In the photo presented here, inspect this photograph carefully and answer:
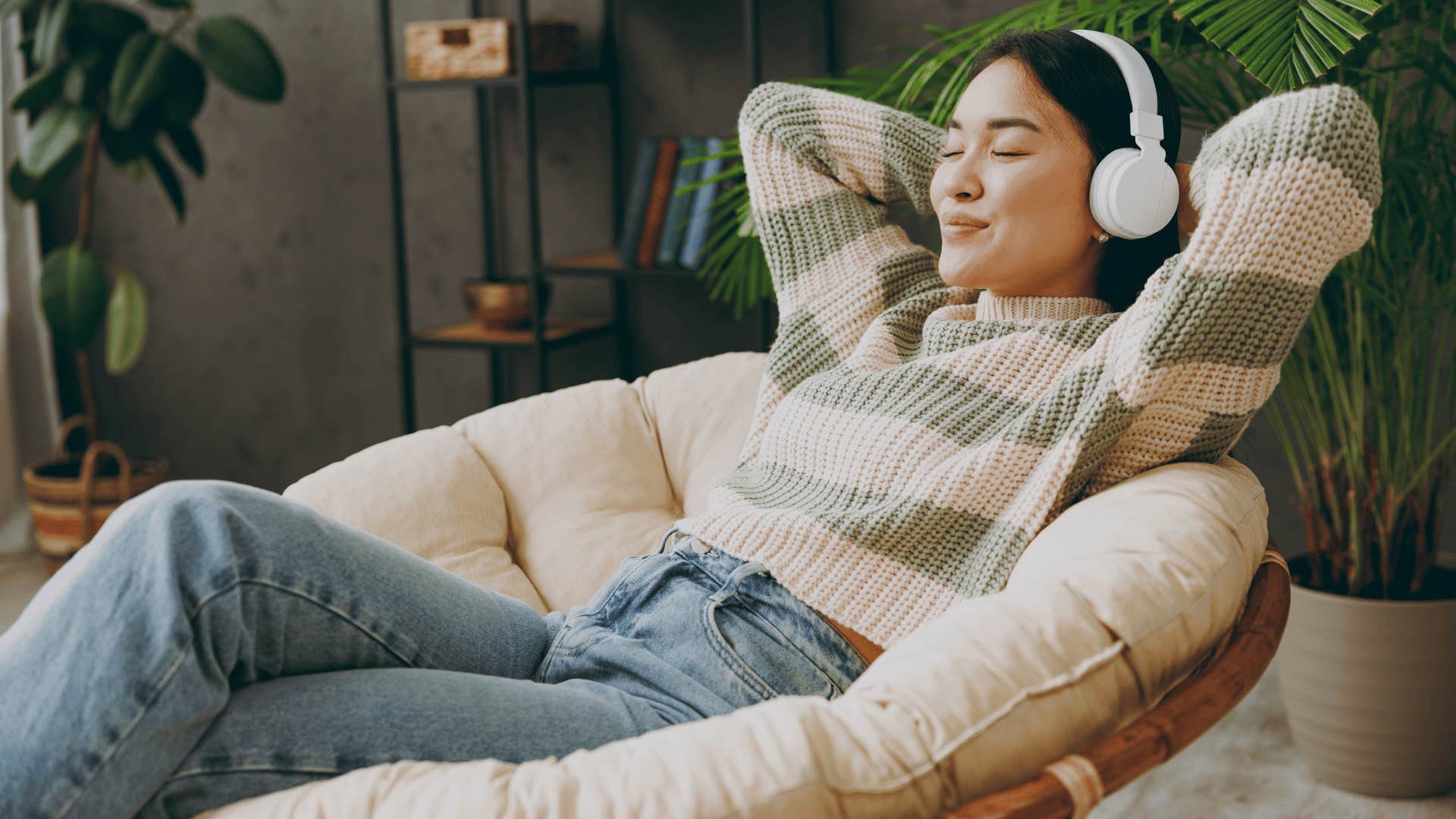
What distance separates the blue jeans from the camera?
0.88 metres

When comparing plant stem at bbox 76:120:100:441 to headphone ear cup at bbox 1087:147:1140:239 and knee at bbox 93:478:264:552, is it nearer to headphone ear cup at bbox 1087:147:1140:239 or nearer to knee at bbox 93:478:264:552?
knee at bbox 93:478:264:552

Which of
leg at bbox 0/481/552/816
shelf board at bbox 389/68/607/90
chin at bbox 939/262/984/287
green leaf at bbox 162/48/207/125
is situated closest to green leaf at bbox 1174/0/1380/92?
chin at bbox 939/262/984/287

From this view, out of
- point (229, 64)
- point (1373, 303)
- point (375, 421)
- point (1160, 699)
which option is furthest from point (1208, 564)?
point (375, 421)

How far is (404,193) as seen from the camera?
2947 mm

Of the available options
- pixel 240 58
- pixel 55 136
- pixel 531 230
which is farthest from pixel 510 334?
pixel 55 136

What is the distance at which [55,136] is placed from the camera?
8.43 ft

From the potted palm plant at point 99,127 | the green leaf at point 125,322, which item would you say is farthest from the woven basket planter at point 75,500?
the green leaf at point 125,322

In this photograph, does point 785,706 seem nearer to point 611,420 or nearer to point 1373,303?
point 611,420

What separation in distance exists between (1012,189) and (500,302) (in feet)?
5.26

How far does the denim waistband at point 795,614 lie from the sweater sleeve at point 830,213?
27 centimetres

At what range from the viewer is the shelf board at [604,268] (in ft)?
8.06

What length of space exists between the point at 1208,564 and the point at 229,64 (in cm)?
224

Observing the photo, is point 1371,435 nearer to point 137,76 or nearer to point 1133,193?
point 1133,193

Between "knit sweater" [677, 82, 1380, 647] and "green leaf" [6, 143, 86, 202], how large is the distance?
1.84 m
